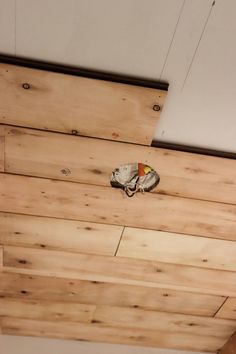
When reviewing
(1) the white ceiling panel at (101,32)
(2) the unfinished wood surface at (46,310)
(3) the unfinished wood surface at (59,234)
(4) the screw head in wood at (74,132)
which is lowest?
(2) the unfinished wood surface at (46,310)

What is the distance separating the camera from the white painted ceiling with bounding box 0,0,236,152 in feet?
3.66

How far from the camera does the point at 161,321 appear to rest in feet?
8.23

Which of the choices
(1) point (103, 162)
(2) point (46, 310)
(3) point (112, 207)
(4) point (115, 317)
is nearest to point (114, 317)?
(4) point (115, 317)

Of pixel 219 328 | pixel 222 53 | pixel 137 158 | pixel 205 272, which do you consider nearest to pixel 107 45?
pixel 222 53

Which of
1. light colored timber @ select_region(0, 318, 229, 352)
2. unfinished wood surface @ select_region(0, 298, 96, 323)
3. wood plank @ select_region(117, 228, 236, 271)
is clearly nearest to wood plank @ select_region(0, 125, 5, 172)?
wood plank @ select_region(117, 228, 236, 271)

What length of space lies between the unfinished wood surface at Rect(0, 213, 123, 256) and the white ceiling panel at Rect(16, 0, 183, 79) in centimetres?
85

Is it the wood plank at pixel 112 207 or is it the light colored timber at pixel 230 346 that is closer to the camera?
the wood plank at pixel 112 207

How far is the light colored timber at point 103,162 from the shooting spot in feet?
4.80

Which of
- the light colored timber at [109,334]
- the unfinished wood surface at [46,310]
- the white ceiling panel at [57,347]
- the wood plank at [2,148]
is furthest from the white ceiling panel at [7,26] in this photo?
the white ceiling panel at [57,347]

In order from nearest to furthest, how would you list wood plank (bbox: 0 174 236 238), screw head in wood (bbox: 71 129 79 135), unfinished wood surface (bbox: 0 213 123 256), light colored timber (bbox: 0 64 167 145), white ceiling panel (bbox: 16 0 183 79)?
white ceiling panel (bbox: 16 0 183 79)
light colored timber (bbox: 0 64 167 145)
screw head in wood (bbox: 71 129 79 135)
wood plank (bbox: 0 174 236 238)
unfinished wood surface (bbox: 0 213 123 256)

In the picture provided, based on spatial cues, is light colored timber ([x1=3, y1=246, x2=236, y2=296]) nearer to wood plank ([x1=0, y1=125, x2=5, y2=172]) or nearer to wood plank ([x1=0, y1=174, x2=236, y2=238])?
wood plank ([x1=0, y1=174, x2=236, y2=238])

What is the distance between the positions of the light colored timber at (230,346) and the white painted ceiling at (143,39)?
1975 millimetres

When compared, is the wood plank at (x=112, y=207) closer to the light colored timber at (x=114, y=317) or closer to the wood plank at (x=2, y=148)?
the wood plank at (x=2, y=148)

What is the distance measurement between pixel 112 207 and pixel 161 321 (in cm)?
118
